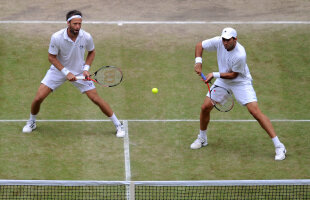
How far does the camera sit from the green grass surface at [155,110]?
10.2 m

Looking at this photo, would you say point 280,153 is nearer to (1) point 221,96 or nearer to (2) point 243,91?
(2) point 243,91

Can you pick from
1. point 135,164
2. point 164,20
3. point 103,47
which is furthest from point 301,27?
point 135,164

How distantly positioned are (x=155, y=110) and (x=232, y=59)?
237 cm

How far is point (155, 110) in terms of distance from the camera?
1212 centimetres

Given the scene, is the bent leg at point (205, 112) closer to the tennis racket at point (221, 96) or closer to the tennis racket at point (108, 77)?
the tennis racket at point (221, 96)

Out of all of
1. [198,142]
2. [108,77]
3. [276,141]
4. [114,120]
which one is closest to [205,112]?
[198,142]

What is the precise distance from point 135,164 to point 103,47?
432 cm

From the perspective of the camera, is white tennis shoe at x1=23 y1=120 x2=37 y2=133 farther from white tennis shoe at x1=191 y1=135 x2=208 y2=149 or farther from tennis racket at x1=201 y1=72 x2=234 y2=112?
tennis racket at x1=201 y1=72 x2=234 y2=112

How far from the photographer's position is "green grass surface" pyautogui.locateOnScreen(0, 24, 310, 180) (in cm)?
1018

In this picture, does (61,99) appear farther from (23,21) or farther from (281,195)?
(281,195)

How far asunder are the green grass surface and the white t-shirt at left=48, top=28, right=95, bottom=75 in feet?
3.58

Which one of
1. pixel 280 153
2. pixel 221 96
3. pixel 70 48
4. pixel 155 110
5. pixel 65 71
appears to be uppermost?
pixel 70 48

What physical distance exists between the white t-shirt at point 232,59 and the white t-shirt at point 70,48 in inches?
69.2

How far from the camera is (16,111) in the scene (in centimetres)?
1189
